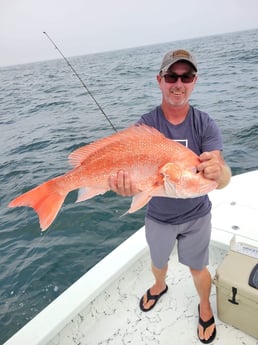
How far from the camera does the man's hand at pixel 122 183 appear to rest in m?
2.23

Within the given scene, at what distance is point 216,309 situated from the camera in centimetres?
311

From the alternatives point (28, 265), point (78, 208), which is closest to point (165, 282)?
point (28, 265)

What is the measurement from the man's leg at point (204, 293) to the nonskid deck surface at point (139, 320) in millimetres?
92

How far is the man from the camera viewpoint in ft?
7.63

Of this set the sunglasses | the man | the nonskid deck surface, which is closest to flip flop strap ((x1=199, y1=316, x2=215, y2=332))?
the man

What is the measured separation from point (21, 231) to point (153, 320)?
363 cm

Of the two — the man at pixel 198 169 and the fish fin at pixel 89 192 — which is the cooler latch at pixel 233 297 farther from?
the fish fin at pixel 89 192

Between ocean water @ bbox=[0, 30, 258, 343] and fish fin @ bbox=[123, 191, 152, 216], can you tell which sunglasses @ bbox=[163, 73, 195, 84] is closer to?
fish fin @ bbox=[123, 191, 152, 216]

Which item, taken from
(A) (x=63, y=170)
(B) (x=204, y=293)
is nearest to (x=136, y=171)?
(B) (x=204, y=293)

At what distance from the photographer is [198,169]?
2170 mm

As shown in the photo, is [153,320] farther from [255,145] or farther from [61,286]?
[255,145]

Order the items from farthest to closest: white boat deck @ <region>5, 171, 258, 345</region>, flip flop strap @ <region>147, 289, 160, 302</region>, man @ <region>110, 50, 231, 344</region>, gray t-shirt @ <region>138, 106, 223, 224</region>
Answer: flip flop strap @ <region>147, 289, 160, 302</region>, white boat deck @ <region>5, 171, 258, 345</region>, gray t-shirt @ <region>138, 106, 223, 224</region>, man @ <region>110, 50, 231, 344</region>

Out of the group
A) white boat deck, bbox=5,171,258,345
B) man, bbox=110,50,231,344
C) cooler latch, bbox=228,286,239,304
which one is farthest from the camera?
white boat deck, bbox=5,171,258,345

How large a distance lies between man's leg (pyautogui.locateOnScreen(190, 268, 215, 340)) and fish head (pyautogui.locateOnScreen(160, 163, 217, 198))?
0.99 meters
